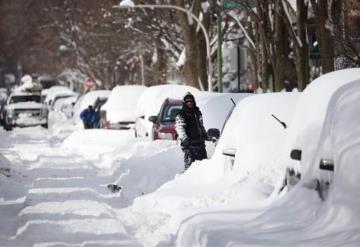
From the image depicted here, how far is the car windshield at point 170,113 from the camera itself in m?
22.6

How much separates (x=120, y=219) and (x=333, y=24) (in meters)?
8.57

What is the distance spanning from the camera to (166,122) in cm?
2261

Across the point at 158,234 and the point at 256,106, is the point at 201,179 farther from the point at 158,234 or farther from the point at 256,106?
the point at 158,234

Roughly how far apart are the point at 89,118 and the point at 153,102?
39.1ft

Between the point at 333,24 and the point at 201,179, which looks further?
the point at 333,24

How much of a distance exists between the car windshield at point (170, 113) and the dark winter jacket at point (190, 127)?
6.00m

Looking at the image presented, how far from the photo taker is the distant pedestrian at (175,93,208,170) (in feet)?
53.6

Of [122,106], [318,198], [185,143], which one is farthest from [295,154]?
[122,106]

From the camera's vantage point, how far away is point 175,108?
2300 centimetres

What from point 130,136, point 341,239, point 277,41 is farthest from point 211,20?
point 341,239

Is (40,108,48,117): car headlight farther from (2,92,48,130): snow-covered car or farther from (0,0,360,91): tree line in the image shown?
(0,0,360,91): tree line

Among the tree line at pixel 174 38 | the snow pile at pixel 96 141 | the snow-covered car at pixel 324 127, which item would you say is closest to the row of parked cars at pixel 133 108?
the snow pile at pixel 96 141

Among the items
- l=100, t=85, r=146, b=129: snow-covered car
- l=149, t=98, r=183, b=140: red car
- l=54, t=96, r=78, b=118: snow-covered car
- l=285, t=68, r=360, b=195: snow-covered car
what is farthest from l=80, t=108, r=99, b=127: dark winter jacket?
l=285, t=68, r=360, b=195: snow-covered car

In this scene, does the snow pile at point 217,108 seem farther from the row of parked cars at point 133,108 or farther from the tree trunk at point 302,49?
the tree trunk at point 302,49
